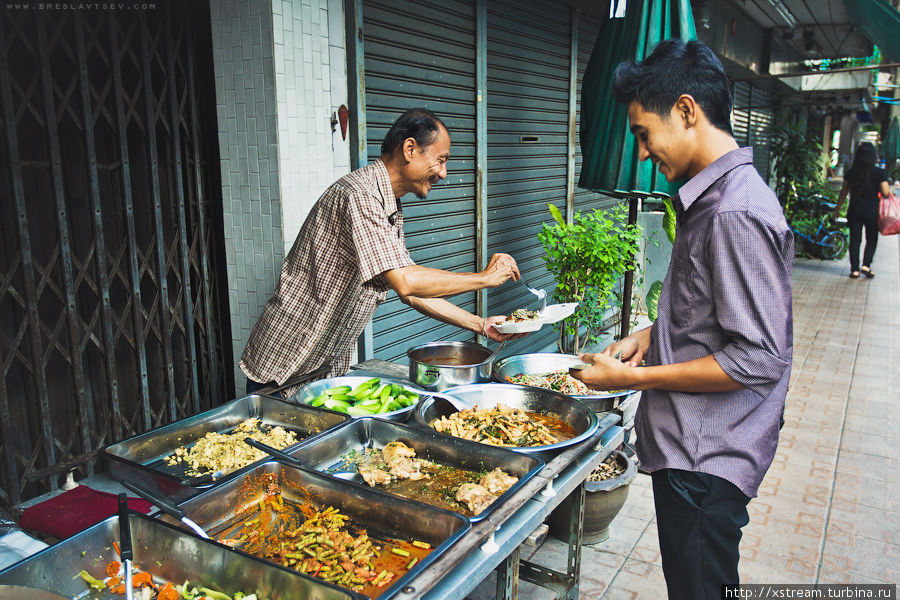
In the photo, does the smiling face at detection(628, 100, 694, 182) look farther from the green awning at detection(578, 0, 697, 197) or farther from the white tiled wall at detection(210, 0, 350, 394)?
the green awning at detection(578, 0, 697, 197)

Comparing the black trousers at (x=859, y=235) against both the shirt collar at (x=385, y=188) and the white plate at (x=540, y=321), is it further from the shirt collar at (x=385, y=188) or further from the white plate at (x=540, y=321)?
the shirt collar at (x=385, y=188)

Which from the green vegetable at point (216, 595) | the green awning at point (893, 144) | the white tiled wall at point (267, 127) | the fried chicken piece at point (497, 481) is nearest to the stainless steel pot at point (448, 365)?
the fried chicken piece at point (497, 481)

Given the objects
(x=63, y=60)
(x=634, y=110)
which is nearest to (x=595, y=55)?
(x=634, y=110)

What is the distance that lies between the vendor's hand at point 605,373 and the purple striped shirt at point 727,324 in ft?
0.44

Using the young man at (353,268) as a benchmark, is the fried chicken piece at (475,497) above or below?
below

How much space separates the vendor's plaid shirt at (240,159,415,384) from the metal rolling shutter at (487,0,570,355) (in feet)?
9.90

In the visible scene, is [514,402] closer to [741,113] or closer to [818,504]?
[818,504]

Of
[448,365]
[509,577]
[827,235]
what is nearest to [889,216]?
[827,235]

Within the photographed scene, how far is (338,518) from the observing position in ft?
6.23

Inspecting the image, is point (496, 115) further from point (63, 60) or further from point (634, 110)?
point (634, 110)

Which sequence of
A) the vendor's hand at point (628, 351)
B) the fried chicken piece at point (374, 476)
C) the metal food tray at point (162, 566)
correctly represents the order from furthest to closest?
the vendor's hand at point (628, 351) < the fried chicken piece at point (374, 476) < the metal food tray at point (162, 566)

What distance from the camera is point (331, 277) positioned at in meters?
2.82

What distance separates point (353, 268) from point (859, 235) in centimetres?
1170

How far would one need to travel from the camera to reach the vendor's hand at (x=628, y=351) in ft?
7.63
